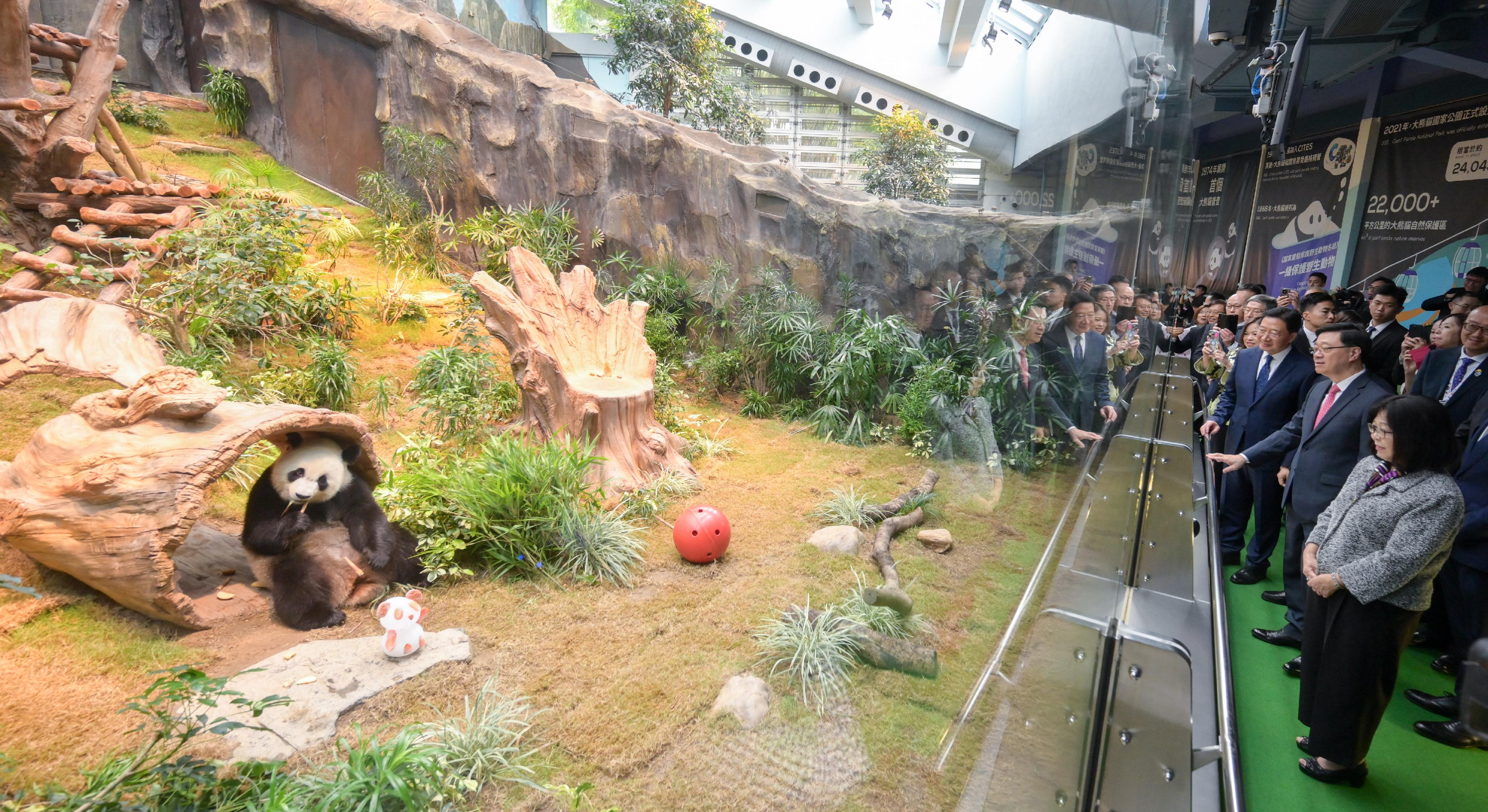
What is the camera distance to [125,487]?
2250 mm

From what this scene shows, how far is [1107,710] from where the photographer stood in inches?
→ 55.6

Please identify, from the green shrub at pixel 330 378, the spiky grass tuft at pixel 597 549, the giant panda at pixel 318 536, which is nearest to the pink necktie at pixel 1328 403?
the spiky grass tuft at pixel 597 549

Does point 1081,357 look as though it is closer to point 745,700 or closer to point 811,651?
point 811,651

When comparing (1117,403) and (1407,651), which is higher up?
(1117,403)

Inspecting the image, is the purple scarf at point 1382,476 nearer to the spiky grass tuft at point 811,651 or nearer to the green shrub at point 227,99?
the spiky grass tuft at point 811,651

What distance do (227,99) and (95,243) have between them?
503 cm

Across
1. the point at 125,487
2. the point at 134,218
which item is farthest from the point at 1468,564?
the point at 134,218

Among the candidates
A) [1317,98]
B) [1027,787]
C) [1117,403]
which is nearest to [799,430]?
[1117,403]

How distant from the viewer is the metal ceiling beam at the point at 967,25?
2.01 meters

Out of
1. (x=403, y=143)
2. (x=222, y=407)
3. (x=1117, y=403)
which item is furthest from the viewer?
(x=403, y=143)

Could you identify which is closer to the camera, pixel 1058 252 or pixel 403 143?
pixel 1058 252

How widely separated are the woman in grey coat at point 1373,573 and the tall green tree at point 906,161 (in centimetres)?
216

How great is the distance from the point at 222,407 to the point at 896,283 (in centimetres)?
415

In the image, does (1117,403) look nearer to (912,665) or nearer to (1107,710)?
(1107,710)
